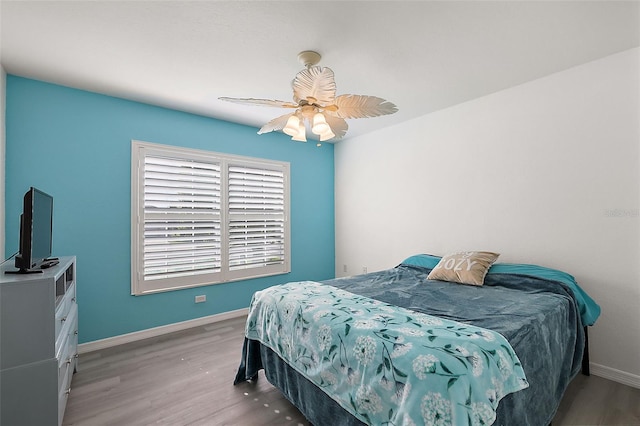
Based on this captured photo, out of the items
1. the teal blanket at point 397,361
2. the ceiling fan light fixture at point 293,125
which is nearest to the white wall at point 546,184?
the teal blanket at point 397,361

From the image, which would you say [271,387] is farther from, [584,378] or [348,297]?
[584,378]

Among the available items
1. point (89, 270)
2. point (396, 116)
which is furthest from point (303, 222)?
point (89, 270)

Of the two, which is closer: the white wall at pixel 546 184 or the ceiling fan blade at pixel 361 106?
the ceiling fan blade at pixel 361 106

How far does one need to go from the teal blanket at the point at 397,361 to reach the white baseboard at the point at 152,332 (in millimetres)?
1988

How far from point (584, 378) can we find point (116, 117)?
4972 millimetres

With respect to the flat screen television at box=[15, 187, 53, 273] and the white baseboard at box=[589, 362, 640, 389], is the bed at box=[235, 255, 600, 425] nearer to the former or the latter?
the white baseboard at box=[589, 362, 640, 389]

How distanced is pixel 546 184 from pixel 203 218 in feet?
12.0

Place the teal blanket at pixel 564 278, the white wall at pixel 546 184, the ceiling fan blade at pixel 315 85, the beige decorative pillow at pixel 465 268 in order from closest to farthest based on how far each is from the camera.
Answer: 1. the ceiling fan blade at pixel 315 85
2. the teal blanket at pixel 564 278
3. the white wall at pixel 546 184
4. the beige decorative pillow at pixel 465 268

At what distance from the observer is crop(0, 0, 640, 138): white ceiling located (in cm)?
183

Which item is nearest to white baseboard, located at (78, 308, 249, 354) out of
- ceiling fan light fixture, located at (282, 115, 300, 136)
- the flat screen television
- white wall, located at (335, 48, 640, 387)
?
the flat screen television

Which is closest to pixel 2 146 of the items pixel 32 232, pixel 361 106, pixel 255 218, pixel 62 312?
pixel 32 232

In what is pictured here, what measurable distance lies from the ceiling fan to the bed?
1.27 m

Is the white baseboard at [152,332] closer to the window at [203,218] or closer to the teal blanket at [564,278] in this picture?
the window at [203,218]

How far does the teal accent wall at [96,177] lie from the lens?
264 cm
